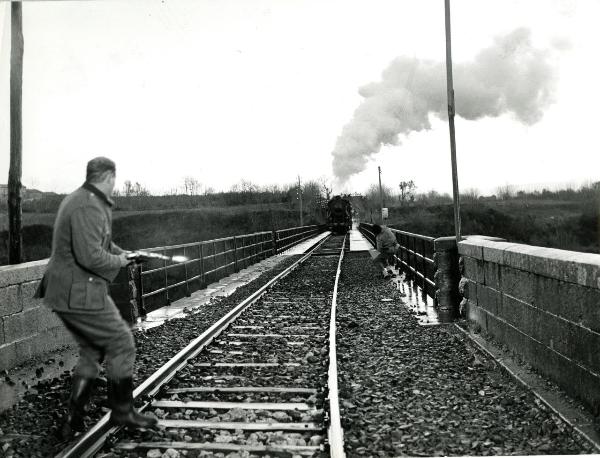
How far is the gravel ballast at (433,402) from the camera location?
11.8 ft

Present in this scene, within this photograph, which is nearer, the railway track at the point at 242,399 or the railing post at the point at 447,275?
the railway track at the point at 242,399

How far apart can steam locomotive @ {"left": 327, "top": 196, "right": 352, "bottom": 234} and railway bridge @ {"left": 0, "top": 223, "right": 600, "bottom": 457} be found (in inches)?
1629

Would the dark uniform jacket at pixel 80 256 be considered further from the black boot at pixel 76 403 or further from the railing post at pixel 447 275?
the railing post at pixel 447 275

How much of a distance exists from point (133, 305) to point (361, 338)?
340 centimetres

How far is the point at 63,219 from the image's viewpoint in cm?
319

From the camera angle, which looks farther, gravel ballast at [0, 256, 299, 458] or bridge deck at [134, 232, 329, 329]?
bridge deck at [134, 232, 329, 329]

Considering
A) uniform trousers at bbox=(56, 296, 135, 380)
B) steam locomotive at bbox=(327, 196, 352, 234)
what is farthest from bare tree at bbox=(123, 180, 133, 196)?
steam locomotive at bbox=(327, 196, 352, 234)

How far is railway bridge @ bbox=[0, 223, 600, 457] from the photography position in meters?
3.60

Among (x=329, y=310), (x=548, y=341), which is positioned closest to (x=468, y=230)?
(x=329, y=310)

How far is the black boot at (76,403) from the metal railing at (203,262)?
11.3 ft

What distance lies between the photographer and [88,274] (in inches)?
127

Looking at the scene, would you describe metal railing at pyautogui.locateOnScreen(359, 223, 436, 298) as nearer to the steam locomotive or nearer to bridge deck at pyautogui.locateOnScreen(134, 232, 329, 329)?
bridge deck at pyautogui.locateOnScreen(134, 232, 329, 329)

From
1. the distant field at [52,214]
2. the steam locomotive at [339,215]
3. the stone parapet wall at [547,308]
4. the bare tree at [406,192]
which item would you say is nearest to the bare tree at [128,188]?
the distant field at [52,214]

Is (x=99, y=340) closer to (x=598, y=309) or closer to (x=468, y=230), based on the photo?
(x=598, y=309)
